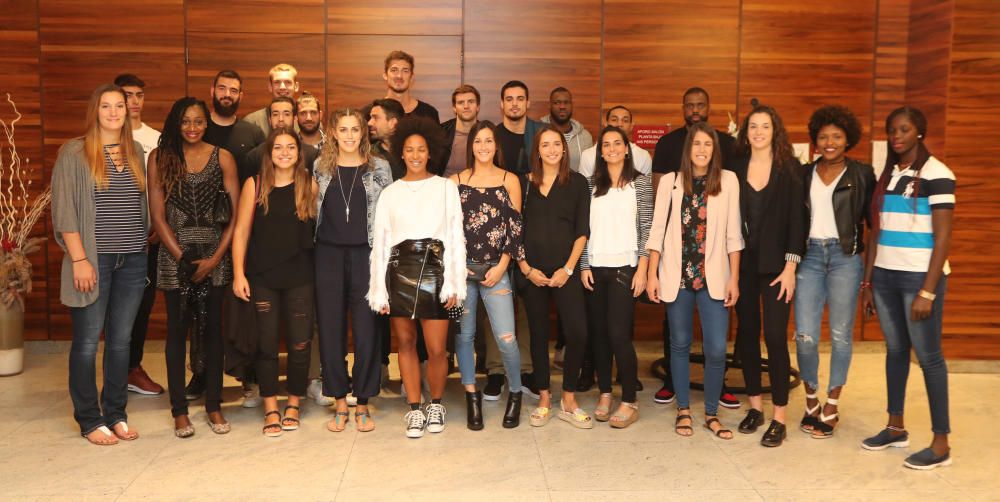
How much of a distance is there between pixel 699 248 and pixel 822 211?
64 cm

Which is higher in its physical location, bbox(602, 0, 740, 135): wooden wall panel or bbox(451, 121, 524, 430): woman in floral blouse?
bbox(602, 0, 740, 135): wooden wall panel

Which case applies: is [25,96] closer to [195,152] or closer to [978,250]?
[195,152]

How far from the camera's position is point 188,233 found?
175 inches

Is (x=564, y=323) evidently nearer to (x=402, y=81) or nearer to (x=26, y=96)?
(x=402, y=81)

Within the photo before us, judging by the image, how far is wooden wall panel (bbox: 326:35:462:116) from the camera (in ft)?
21.5

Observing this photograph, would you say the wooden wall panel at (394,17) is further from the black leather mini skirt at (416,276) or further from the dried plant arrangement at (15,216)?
the black leather mini skirt at (416,276)

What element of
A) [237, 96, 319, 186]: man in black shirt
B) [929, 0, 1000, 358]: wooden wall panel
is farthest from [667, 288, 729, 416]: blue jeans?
[929, 0, 1000, 358]: wooden wall panel

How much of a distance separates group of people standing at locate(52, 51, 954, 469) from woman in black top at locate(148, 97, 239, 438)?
1 cm

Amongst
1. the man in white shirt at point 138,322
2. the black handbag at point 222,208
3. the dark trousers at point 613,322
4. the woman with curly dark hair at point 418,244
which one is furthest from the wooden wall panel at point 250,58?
the dark trousers at point 613,322

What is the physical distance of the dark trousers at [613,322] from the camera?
15.1 feet

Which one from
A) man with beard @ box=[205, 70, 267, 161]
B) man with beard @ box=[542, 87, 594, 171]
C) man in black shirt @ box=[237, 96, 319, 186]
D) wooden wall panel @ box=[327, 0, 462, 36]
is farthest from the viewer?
wooden wall panel @ box=[327, 0, 462, 36]

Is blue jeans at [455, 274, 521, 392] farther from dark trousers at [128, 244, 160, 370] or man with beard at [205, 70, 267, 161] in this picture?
dark trousers at [128, 244, 160, 370]

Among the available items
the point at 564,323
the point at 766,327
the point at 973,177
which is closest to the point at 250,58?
the point at 564,323

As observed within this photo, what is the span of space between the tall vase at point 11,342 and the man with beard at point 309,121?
101 inches
